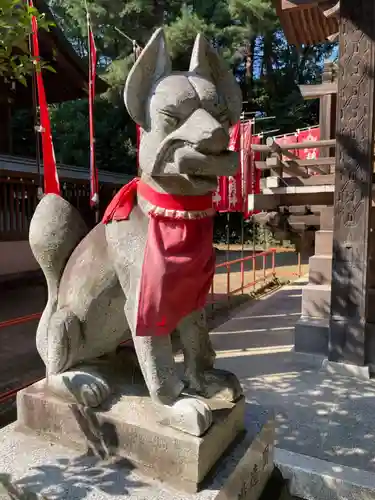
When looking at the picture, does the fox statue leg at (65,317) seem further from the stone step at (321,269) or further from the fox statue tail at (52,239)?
the stone step at (321,269)

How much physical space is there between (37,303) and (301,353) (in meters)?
5.12

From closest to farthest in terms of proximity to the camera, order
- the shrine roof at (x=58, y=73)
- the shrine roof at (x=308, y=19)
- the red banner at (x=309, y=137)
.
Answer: the shrine roof at (x=308, y=19)
the shrine roof at (x=58, y=73)
the red banner at (x=309, y=137)

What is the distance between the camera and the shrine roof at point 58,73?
323 inches

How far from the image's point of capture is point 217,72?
1748 millimetres

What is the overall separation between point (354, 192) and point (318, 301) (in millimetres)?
1531

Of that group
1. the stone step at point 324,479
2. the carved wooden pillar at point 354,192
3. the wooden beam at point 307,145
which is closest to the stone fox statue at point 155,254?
the stone step at point 324,479

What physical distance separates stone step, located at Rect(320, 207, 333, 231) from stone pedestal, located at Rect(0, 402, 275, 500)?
409cm

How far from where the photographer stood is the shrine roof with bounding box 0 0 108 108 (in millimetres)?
8195

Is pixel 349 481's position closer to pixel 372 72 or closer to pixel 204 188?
pixel 204 188

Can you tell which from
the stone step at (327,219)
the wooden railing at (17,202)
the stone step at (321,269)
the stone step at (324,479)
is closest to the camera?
the stone step at (324,479)

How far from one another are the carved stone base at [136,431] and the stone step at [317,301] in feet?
11.5

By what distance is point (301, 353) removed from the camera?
5070 mm

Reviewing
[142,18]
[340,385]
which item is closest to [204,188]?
[340,385]

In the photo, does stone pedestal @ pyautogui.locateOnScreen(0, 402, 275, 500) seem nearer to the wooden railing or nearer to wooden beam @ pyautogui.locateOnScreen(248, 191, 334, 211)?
wooden beam @ pyautogui.locateOnScreen(248, 191, 334, 211)
